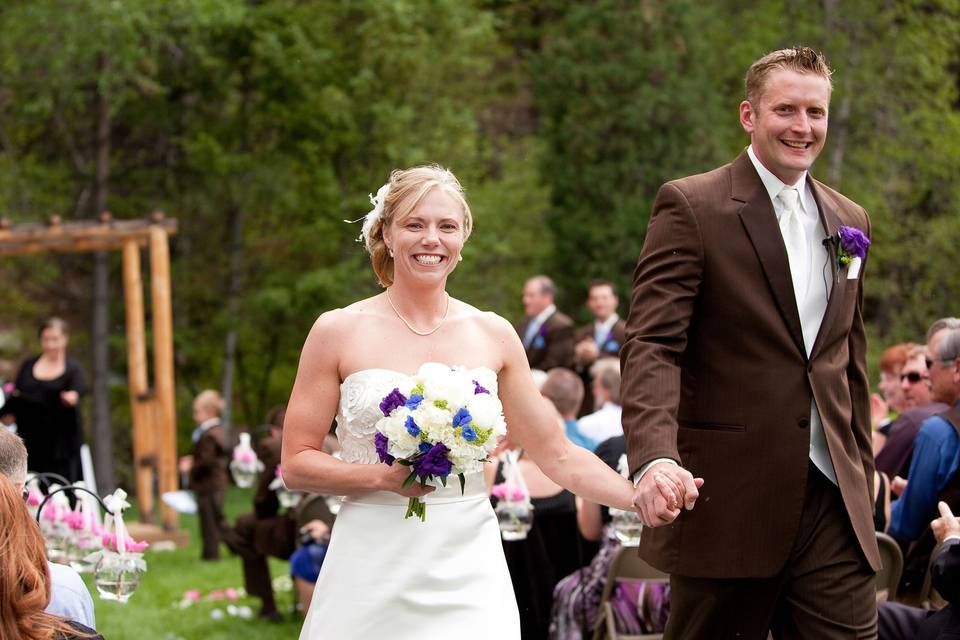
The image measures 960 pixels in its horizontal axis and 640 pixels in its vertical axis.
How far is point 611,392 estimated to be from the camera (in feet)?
29.4

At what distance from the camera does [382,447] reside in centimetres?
412

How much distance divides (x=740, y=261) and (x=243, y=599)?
735cm

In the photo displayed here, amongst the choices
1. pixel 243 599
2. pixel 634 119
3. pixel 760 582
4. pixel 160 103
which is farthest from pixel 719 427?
pixel 160 103

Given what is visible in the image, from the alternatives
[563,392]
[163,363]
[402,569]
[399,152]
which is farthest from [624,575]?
[399,152]

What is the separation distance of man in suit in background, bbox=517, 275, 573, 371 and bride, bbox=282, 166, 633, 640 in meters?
8.24

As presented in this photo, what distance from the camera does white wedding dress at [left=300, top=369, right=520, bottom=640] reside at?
14.2 feet

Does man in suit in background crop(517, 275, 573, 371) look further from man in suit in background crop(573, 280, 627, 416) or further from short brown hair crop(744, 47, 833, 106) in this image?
short brown hair crop(744, 47, 833, 106)

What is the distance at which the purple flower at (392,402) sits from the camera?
13.5 feet

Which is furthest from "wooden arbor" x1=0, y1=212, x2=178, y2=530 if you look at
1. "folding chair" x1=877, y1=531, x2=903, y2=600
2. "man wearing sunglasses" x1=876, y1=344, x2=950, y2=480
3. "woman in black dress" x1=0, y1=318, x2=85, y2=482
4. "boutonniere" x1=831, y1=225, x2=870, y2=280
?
"boutonniere" x1=831, y1=225, x2=870, y2=280

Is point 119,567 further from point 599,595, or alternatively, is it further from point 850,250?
point 850,250

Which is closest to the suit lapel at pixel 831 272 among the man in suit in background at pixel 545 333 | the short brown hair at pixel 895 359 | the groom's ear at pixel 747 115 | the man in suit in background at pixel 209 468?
the groom's ear at pixel 747 115

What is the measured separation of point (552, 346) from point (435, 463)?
8.92m

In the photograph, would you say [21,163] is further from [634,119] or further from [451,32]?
[634,119]

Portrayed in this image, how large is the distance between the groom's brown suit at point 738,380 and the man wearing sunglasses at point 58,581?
161 cm
